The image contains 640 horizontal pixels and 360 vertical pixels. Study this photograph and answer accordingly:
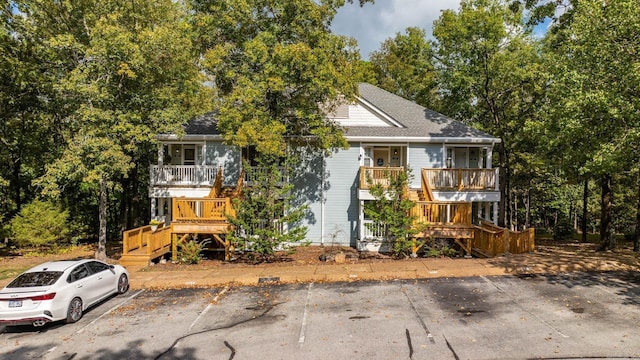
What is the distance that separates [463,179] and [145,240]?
15.0 metres

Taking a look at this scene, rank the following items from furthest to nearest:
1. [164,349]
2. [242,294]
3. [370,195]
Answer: [370,195] < [242,294] < [164,349]

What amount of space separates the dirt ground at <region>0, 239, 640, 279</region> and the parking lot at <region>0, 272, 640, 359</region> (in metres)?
1.13

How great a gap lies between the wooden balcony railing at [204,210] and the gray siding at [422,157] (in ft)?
31.4

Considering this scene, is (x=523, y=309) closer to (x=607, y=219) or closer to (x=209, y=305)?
(x=209, y=305)

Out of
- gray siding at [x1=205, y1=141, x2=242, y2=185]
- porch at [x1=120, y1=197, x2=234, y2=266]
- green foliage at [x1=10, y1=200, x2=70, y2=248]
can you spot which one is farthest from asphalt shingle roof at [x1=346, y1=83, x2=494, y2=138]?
green foliage at [x1=10, y1=200, x2=70, y2=248]

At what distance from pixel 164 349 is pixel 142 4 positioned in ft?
53.1

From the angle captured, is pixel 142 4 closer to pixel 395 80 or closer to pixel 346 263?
pixel 346 263

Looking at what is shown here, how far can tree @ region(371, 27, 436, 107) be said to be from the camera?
75.9ft

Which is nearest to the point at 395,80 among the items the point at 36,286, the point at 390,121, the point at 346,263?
the point at 390,121

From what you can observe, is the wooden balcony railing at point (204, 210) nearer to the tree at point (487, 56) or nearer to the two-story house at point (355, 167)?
the two-story house at point (355, 167)

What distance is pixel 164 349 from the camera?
822 centimetres

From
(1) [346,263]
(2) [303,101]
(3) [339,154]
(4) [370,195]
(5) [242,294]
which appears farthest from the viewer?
(3) [339,154]

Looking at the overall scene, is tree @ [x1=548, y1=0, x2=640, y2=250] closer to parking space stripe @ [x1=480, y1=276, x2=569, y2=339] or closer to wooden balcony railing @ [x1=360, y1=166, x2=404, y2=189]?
parking space stripe @ [x1=480, y1=276, x2=569, y2=339]

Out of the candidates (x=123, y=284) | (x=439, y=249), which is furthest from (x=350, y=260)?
(x=123, y=284)
